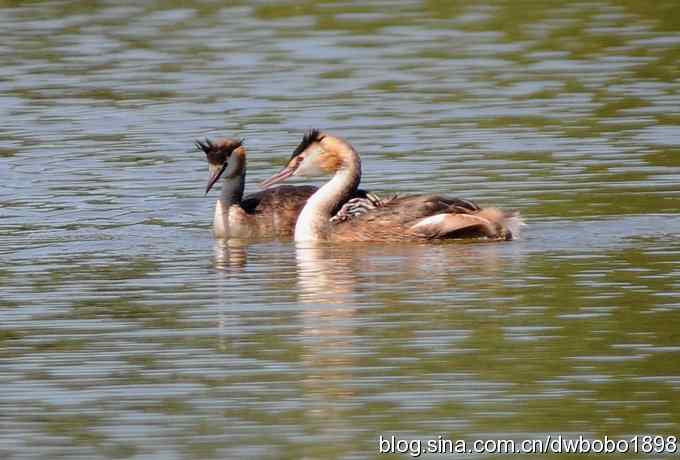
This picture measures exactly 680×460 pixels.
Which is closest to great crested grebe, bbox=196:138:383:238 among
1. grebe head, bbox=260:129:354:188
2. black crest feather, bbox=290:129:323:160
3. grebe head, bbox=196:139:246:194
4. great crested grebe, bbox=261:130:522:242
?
grebe head, bbox=196:139:246:194

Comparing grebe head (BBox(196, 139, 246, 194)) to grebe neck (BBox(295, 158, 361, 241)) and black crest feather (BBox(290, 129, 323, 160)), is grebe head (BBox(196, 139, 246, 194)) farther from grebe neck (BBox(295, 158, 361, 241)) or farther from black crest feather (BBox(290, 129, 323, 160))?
grebe neck (BBox(295, 158, 361, 241))

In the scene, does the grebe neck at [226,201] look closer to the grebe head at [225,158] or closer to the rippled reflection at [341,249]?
the grebe head at [225,158]

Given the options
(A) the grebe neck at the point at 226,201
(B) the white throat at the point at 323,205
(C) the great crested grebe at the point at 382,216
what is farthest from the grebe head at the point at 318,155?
(A) the grebe neck at the point at 226,201

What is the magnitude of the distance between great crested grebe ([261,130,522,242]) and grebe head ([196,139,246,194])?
0.79 metres

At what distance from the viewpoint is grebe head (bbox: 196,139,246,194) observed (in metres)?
17.3

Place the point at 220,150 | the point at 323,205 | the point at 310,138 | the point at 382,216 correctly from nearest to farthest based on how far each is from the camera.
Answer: the point at 382,216, the point at 323,205, the point at 310,138, the point at 220,150

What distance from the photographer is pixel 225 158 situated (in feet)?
57.0

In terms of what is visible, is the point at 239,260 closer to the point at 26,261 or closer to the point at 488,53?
the point at 26,261

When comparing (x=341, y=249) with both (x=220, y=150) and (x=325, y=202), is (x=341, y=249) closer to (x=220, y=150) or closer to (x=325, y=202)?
(x=325, y=202)

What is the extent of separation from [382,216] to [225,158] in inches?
81.7

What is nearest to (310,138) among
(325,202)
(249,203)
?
(325,202)

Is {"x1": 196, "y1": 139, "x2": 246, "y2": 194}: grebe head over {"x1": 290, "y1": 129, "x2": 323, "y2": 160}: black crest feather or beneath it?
beneath

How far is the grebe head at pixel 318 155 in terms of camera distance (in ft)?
54.9

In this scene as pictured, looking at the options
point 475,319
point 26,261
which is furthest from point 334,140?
point 475,319
